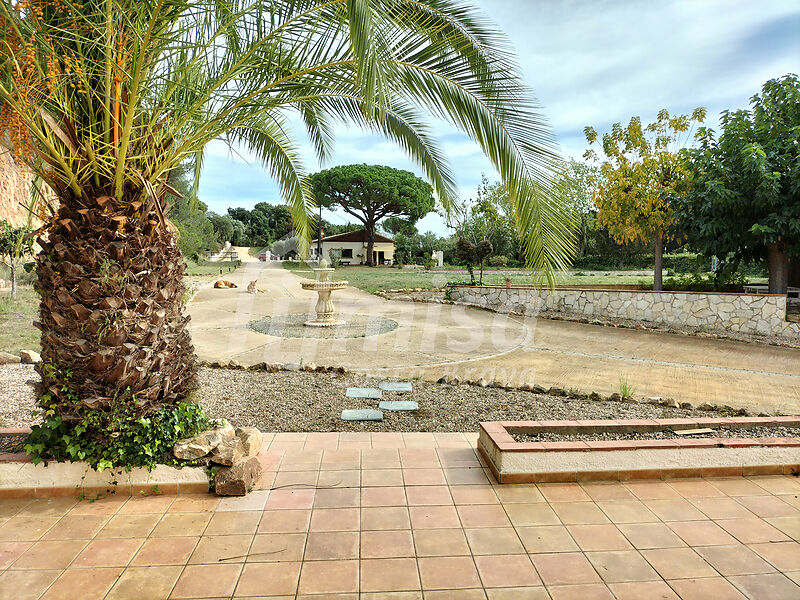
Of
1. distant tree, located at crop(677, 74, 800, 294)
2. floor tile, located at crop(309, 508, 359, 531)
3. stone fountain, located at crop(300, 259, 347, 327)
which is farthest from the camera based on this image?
stone fountain, located at crop(300, 259, 347, 327)

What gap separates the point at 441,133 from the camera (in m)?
4.62

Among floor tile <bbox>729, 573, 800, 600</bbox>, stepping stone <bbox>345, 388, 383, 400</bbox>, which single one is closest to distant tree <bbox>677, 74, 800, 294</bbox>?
stepping stone <bbox>345, 388, 383, 400</bbox>

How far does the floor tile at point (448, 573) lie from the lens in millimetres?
2143

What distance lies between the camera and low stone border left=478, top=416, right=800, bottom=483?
3119 mm

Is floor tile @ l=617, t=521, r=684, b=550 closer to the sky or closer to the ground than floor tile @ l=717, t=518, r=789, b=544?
closer to the ground

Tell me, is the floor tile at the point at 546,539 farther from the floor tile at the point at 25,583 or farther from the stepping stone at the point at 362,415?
the floor tile at the point at 25,583

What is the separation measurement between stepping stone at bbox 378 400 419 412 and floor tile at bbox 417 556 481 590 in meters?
2.33

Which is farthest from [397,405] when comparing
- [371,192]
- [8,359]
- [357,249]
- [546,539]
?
[357,249]

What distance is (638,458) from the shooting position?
318cm

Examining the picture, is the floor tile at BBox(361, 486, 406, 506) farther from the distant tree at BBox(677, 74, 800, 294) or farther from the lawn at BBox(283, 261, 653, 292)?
the lawn at BBox(283, 261, 653, 292)

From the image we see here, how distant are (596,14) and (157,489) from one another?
5082 mm

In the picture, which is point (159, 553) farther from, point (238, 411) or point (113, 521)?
point (238, 411)

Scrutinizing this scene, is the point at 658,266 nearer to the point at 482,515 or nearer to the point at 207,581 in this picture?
the point at 482,515

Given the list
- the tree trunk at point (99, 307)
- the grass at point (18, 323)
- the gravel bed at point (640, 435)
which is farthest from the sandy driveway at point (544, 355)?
the tree trunk at point (99, 307)
